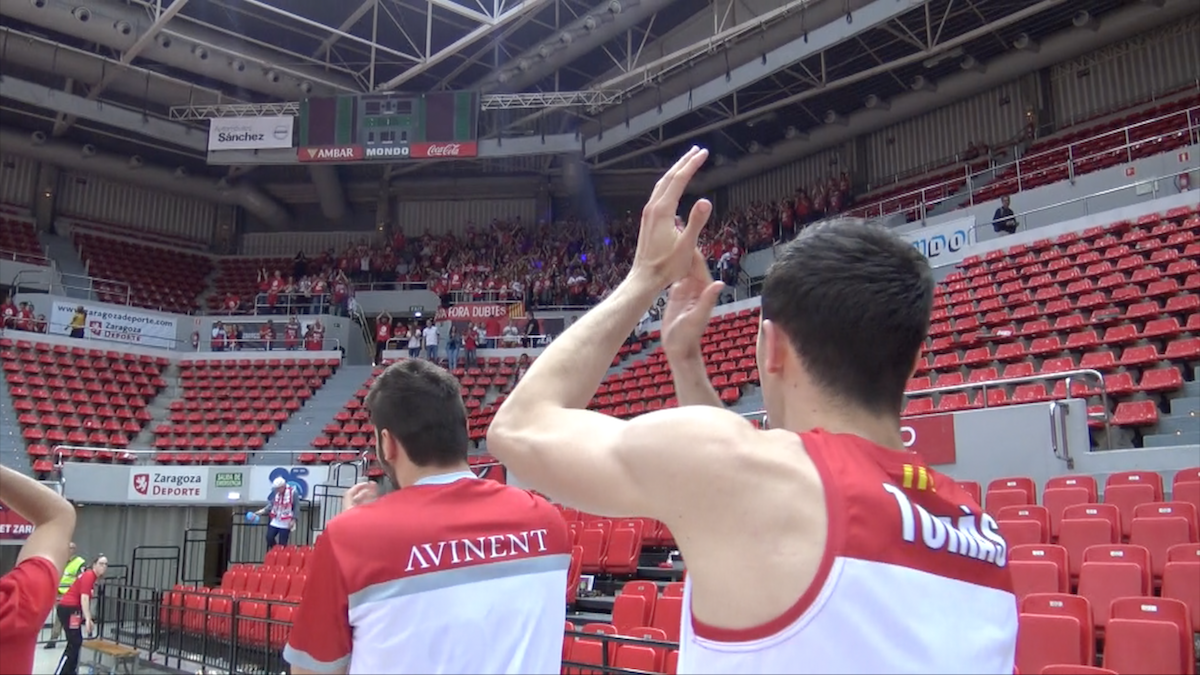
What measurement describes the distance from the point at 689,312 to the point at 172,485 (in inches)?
695

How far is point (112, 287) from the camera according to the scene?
26.4 m

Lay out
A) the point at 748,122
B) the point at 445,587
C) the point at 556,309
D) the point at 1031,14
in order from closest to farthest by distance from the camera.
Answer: the point at 445,587 → the point at 1031,14 → the point at 556,309 → the point at 748,122

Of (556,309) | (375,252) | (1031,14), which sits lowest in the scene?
(556,309)

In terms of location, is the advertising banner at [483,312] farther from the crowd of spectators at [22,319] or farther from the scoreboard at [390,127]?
the crowd of spectators at [22,319]

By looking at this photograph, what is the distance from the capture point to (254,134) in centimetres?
2266

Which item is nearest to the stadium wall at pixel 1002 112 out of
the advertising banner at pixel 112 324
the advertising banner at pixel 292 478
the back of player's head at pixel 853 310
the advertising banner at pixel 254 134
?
the advertising banner at pixel 254 134

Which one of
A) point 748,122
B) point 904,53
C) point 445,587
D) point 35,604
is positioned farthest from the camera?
point 748,122

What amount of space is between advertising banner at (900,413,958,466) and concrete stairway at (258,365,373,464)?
516 inches

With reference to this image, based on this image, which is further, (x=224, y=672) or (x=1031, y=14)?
(x=1031, y=14)

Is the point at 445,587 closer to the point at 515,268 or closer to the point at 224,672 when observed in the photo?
the point at 224,672

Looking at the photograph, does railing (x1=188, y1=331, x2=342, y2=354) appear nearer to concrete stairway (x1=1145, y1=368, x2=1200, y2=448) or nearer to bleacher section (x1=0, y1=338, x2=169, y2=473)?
bleacher section (x1=0, y1=338, x2=169, y2=473)

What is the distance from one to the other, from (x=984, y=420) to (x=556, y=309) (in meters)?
15.1

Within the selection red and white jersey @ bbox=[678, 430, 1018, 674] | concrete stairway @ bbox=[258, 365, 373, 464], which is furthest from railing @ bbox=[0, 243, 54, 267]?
red and white jersey @ bbox=[678, 430, 1018, 674]

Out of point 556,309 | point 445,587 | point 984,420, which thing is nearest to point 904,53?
point 556,309
